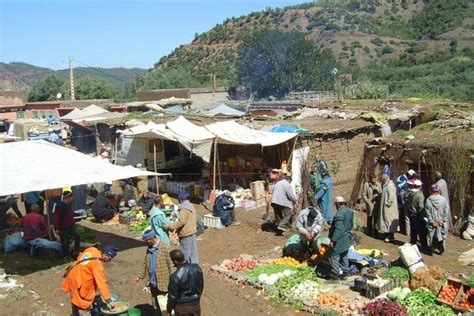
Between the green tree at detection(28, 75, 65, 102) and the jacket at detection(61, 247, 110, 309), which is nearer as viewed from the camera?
the jacket at detection(61, 247, 110, 309)

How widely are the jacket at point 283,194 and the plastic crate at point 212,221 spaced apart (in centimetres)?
167

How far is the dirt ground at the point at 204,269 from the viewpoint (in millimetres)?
7824

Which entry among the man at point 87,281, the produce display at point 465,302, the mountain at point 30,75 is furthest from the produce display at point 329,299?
the mountain at point 30,75

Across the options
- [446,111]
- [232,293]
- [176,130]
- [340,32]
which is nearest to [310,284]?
[232,293]

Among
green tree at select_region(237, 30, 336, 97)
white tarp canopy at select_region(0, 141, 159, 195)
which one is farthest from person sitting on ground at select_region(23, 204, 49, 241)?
green tree at select_region(237, 30, 336, 97)

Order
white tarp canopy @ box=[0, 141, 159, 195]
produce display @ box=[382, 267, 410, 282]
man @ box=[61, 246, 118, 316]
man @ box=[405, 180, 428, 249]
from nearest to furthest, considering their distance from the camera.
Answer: man @ box=[61, 246, 118, 316], produce display @ box=[382, 267, 410, 282], white tarp canopy @ box=[0, 141, 159, 195], man @ box=[405, 180, 428, 249]

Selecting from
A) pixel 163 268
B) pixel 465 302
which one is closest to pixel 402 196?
pixel 465 302

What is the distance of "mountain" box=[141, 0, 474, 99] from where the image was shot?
66.4 meters

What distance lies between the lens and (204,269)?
952 centimetres

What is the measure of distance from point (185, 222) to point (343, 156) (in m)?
8.41

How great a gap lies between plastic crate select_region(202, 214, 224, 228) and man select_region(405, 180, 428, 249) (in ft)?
13.9

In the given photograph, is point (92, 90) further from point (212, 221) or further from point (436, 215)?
point (436, 215)

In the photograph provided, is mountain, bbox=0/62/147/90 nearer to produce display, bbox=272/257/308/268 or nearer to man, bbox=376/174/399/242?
man, bbox=376/174/399/242

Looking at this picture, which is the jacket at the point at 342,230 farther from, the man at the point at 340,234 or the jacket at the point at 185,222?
the jacket at the point at 185,222
